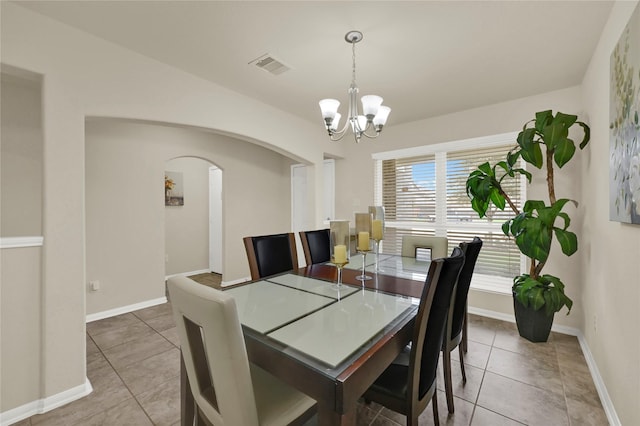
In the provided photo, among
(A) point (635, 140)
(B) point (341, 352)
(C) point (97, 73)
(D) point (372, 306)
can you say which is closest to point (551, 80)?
(A) point (635, 140)

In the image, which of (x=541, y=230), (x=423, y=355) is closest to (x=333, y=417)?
(x=423, y=355)

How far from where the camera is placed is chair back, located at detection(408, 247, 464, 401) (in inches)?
48.6

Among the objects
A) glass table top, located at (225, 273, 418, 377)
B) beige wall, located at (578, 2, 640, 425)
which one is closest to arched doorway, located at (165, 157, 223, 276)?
glass table top, located at (225, 273, 418, 377)

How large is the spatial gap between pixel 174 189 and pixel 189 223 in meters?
0.72

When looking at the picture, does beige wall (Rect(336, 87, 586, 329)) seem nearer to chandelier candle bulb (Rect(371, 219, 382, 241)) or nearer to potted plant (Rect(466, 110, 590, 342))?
potted plant (Rect(466, 110, 590, 342))

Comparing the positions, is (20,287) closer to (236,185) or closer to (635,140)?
(236,185)

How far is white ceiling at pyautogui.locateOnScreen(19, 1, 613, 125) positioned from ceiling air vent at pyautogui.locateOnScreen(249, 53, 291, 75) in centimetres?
6

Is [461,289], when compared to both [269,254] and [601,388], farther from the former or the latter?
[269,254]

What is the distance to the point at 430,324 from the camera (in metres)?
1.34

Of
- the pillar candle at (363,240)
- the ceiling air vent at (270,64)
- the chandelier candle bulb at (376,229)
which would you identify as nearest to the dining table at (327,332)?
the pillar candle at (363,240)

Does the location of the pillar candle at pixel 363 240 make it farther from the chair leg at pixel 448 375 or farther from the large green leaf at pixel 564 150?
the large green leaf at pixel 564 150

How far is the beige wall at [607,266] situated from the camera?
150 centimetres

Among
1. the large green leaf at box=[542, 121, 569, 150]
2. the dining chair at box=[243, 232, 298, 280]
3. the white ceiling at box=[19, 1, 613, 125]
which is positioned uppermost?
the white ceiling at box=[19, 1, 613, 125]

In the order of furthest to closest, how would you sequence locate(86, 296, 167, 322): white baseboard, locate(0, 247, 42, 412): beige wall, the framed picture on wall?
the framed picture on wall < locate(86, 296, 167, 322): white baseboard < locate(0, 247, 42, 412): beige wall
